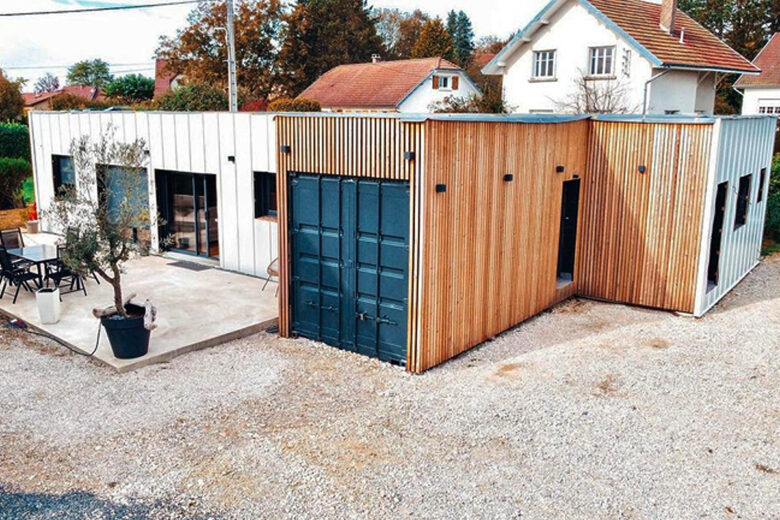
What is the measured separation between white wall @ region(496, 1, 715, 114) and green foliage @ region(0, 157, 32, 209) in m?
16.9

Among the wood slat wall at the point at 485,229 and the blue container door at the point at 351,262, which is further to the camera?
the blue container door at the point at 351,262

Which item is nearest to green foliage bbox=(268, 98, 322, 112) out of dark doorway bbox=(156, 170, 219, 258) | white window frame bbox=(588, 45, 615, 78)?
white window frame bbox=(588, 45, 615, 78)

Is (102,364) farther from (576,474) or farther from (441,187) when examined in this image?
(576,474)

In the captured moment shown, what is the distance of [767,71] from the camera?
1201 inches

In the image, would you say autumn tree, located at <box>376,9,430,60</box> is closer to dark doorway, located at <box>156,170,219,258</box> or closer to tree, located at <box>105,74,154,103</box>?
tree, located at <box>105,74,154,103</box>

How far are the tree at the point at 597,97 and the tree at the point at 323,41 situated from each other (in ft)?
66.4

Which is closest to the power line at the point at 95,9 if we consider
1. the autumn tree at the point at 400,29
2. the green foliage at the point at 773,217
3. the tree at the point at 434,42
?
the green foliage at the point at 773,217

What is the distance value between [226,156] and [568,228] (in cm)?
588

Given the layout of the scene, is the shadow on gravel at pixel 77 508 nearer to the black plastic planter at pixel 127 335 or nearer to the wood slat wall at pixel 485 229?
the black plastic planter at pixel 127 335

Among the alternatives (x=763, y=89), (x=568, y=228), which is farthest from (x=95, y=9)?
(x=763, y=89)

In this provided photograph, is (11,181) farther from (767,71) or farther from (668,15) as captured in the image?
(767,71)

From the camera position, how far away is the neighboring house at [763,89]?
97.9 ft

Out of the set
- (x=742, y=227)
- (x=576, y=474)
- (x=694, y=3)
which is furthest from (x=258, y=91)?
(x=576, y=474)

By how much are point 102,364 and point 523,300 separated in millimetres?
5383
